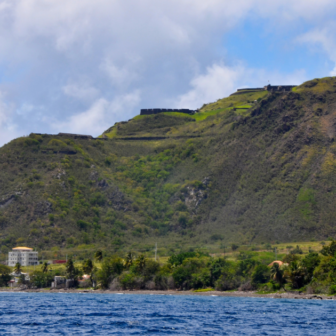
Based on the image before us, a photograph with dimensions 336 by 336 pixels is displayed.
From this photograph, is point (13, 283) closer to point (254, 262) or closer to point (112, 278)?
point (112, 278)

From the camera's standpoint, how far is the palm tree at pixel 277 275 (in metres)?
145

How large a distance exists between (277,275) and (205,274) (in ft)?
79.1

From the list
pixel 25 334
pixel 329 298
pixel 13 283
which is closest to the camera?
pixel 25 334

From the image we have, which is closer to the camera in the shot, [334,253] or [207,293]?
[334,253]

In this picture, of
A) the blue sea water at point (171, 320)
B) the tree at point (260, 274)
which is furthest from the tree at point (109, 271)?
the blue sea water at point (171, 320)

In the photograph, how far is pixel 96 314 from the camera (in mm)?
94750

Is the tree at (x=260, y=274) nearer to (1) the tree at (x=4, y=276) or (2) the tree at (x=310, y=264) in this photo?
(2) the tree at (x=310, y=264)

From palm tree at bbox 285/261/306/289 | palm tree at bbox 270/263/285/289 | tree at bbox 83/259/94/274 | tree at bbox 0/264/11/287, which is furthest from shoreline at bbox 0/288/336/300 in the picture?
tree at bbox 0/264/11/287

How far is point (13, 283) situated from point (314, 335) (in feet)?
473

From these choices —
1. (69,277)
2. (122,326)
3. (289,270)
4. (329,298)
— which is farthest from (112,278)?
(122,326)

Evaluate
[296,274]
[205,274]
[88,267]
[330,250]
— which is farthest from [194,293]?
[88,267]

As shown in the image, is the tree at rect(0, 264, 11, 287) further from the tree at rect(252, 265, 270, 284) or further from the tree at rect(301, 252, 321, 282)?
the tree at rect(301, 252, 321, 282)

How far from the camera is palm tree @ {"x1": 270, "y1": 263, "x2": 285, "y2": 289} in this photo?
5709 inches

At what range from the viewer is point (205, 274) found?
16362 centimetres
